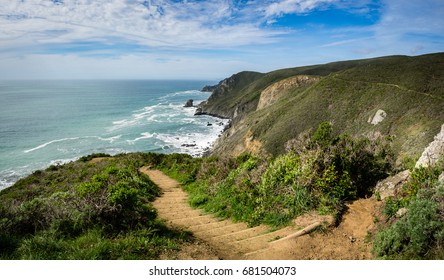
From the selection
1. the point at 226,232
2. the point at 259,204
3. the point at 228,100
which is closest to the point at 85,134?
the point at 228,100

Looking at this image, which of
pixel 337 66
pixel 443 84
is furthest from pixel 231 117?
pixel 443 84

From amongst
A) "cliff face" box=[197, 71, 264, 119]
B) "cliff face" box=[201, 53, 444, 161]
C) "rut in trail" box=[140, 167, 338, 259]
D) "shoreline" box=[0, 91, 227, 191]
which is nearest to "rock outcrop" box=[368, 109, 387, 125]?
"cliff face" box=[201, 53, 444, 161]

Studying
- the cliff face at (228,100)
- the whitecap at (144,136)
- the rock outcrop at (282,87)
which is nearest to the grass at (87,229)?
the whitecap at (144,136)

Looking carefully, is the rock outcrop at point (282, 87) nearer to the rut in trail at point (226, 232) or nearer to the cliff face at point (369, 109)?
the cliff face at point (369, 109)

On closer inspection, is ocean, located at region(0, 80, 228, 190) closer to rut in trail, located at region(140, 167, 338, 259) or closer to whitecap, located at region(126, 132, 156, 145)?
whitecap, located at region(126, 132, 156, 145)

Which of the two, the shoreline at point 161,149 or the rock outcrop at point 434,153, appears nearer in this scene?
the rock outcrop at point 434,153

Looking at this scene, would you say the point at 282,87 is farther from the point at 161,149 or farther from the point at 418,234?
the point at 418,234

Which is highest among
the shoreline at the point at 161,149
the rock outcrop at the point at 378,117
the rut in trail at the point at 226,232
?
the rock outcrop at the point at 378,117
